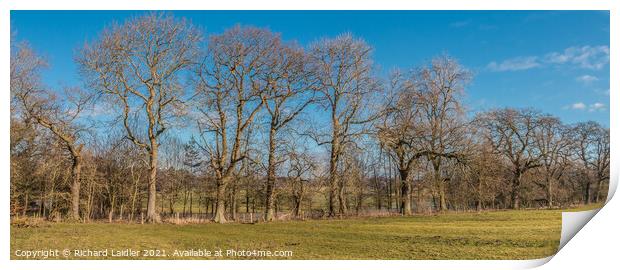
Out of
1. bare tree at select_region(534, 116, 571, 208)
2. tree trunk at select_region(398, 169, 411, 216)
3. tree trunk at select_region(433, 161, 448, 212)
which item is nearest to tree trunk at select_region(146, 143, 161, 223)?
tree trunk at select_region(398, 169, 411, 216)

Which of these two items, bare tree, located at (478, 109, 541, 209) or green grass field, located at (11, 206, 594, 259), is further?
bare tree, located at (478, 109, 541, 209)

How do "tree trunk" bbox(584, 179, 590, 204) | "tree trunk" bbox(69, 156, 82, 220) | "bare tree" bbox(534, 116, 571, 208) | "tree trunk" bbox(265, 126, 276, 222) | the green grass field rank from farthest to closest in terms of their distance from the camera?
"tree trunk" bbox(265, 126, 276, 222) < "tree trunk" bbox(69, 156, 82, 220) < "bare tree" bbox(534, 116, 571, 208) < "tree trunk" bbox(584, 179, 590, 204) < the green grass field

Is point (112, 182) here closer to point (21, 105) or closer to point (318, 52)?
point (21, 105)

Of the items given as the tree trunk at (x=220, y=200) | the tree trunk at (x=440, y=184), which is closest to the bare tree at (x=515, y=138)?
the tree trunk at (x=440, y=184)

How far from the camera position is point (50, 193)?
11164 millimetres

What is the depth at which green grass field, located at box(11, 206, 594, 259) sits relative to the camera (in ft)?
28.8

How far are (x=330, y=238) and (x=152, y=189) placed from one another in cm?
467

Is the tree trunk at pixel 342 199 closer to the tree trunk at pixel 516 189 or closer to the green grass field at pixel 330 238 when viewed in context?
the green grass field at pixel 330 238

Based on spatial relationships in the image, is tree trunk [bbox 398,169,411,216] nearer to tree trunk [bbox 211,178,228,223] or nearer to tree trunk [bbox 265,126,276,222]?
tree trunk [bbox 265,126,276,222]

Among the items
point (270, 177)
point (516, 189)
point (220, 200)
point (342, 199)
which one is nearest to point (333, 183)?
point (342, 199)

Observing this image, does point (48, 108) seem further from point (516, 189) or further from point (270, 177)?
point (516, 189)

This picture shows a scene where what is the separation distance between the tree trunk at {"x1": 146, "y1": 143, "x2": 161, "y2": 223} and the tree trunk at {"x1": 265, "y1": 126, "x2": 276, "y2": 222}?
2653mm

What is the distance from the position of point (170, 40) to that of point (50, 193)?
15.2 ft

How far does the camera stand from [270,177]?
1209 centimetres
